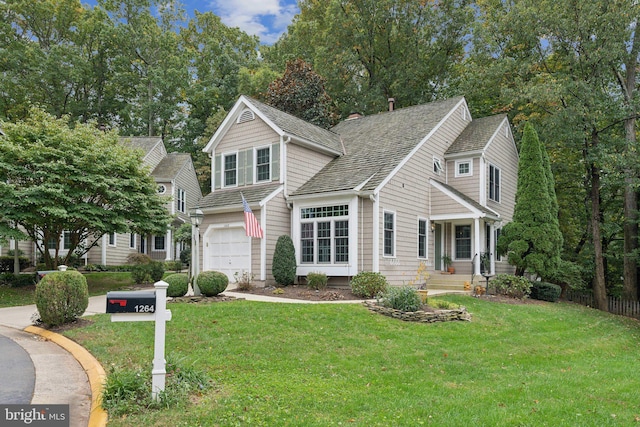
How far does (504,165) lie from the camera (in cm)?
2373

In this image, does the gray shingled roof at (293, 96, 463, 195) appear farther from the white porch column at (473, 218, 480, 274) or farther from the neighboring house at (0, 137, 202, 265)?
the neighboring house at (0, 137, 202, 265)

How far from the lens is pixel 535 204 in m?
19.0

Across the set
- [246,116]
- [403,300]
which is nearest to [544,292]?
[403,300]

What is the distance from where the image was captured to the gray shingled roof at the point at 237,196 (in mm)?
18125

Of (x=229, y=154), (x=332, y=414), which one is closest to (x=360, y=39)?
(x=229, y=154)

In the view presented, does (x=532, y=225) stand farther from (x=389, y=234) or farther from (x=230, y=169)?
(x=230, y=169)

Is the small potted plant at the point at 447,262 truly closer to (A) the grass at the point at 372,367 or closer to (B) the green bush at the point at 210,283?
(A) the grass at the point at 372,367

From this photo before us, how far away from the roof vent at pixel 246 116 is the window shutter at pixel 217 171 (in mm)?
Result: 1807

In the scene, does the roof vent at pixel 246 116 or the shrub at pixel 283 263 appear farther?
the roof vent at pixel 246 116

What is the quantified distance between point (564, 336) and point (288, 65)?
83.0 feet

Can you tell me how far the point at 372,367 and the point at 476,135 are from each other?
16.4m

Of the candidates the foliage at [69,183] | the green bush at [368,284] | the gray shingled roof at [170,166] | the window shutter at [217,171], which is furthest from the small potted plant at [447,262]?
the gray shingled roof at [170,166]

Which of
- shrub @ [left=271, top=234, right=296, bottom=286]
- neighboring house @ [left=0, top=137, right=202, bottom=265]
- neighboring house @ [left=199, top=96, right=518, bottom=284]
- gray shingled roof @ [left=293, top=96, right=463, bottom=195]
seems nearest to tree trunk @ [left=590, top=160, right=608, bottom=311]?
neighboring house @ [left=199, top=96, right=518, bottom=284]

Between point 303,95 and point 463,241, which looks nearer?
point 463,241
